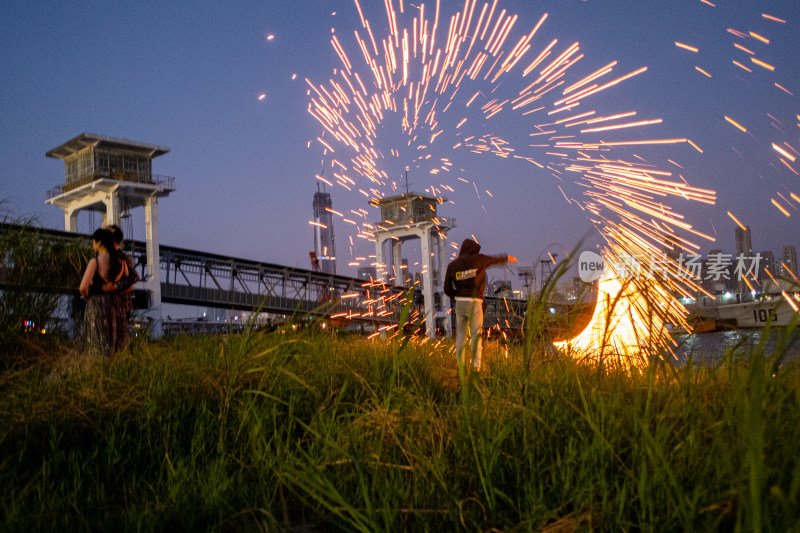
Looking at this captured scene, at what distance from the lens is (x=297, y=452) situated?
3.09 metres

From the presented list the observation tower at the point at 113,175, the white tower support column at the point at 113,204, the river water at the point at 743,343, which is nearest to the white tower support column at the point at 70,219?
the observation tower at the point at 113,175

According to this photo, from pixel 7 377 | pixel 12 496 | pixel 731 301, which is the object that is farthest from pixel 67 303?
pixel 731 301

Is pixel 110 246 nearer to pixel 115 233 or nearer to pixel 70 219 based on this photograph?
pixel 115 233

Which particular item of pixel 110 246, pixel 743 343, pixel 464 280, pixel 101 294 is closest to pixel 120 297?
pixel 101 294

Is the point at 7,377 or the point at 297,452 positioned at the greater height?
the point at 7,377

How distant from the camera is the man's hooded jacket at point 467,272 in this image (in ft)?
22.4

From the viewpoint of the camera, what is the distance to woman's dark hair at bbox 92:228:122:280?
6.11m

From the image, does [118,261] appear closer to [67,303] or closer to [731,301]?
[67,303]

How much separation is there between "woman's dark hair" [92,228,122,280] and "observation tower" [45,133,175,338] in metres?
24.1

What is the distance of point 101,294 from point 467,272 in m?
4.24

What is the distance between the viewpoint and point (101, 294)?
6.26 meters

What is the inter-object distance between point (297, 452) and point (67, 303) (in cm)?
638

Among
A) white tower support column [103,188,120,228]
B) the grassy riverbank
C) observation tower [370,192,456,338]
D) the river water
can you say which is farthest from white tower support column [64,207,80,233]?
the river water

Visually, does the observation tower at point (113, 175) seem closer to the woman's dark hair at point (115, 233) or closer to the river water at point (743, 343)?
the woman's dark hair at point (115, 233)
